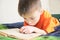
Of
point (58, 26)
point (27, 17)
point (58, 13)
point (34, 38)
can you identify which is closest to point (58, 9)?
point (58, 13)

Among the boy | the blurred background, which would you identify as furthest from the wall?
the boy

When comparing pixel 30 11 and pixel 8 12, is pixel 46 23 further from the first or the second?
pixel 8 12

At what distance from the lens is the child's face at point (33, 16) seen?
1.17 metres

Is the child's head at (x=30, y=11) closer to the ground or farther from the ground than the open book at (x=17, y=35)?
farther from the ground

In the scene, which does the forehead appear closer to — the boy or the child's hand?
the boy

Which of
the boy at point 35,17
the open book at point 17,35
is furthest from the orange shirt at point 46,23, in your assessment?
the open book at point 17,35

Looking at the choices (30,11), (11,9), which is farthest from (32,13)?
(11,9)

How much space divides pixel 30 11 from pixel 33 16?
0.05 m

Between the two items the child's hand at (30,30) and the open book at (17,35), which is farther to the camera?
the child's hand at (30,30)

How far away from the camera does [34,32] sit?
3.65 feet

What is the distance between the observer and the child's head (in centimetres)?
117

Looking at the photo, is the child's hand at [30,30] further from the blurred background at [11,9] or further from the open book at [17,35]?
the blurred background at [11,9]

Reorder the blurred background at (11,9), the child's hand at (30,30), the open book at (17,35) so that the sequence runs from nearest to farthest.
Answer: the open book at (17,35) → the child's hand at (30,30) → the blurred background at (11,9)

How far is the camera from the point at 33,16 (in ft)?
3.86
